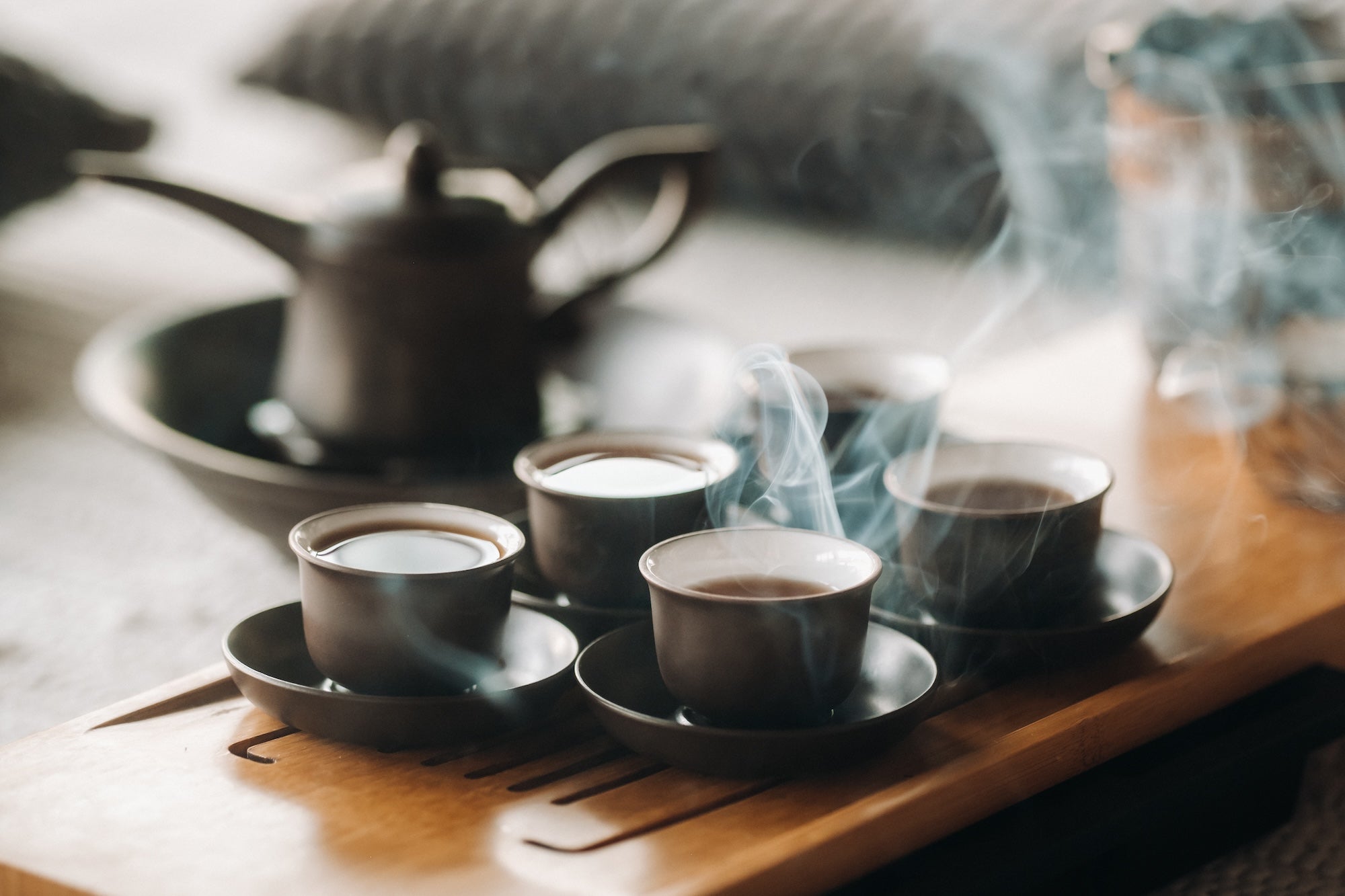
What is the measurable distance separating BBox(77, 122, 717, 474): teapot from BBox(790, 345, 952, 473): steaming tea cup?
0.24 meters

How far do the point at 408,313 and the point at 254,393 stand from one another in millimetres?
222

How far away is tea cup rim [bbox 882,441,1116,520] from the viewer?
0.66 m

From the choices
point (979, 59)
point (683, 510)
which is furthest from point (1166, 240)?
point (979, 59)

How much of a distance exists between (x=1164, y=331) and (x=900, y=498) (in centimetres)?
60

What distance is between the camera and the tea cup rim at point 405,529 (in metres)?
0.59

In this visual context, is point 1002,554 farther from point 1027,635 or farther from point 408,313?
point 408,313

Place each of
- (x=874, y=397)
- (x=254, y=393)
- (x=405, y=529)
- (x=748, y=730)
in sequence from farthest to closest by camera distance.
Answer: (x=254, y=393) → (x=874, y=397) → (x=405, y=529) → (x=748, y=730)

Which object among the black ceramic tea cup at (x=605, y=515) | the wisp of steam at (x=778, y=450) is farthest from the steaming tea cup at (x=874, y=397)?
the black ceramic tea cup at (x=605, y=515)

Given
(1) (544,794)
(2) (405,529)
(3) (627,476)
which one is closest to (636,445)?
(3) (627,476)

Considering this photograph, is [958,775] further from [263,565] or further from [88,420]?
[88,420]

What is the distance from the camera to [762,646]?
1.87 feet

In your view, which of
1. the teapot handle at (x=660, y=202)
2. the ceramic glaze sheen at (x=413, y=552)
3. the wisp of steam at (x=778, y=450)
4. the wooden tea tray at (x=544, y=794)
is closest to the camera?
the wooden tea tray at (x=544, y=794)

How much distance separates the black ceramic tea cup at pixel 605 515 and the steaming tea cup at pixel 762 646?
0.21 ft

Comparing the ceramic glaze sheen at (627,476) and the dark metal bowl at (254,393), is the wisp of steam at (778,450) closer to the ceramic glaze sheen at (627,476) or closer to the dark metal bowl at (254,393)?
the ceramic glaze sheen at (627,476)
